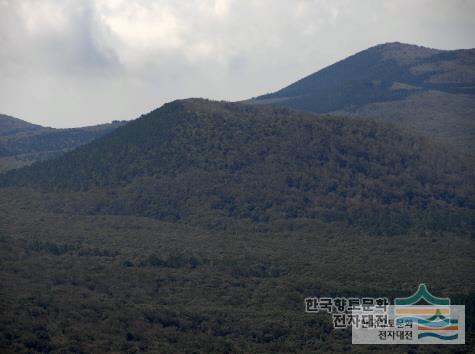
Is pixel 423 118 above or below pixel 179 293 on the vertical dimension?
above

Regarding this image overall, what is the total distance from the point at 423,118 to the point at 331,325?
401 feet

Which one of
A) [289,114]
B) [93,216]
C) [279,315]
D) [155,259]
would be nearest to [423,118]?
[289,114]

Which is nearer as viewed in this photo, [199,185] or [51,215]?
[51,215]

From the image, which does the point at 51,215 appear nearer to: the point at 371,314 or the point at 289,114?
the point at 289,114

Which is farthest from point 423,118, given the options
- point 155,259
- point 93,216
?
point 155,259

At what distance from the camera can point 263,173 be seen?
410ft

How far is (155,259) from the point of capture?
285ft

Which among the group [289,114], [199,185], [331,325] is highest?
[289,114]

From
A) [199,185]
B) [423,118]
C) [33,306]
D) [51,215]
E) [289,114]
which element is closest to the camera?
[33,306]

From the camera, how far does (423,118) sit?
181750 mm

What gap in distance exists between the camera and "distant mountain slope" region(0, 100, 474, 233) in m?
115

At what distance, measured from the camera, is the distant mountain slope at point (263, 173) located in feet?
376

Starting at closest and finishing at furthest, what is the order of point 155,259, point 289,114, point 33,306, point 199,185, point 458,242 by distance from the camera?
point 33,306 < point 155,259 < point 458,242 < point 199,185 < point 289,114

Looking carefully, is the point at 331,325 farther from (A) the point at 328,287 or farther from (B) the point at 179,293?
(B) the point at 179,293
